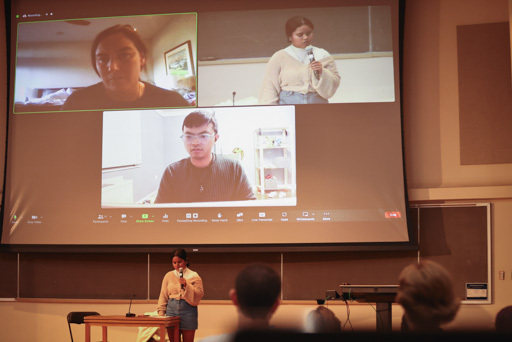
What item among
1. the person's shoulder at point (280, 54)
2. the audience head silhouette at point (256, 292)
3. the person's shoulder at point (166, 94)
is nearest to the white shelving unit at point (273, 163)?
the person's shoulder at point (280, 54)

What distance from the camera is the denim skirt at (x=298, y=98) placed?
6.20 meters

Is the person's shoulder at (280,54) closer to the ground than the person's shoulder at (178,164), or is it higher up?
higher up

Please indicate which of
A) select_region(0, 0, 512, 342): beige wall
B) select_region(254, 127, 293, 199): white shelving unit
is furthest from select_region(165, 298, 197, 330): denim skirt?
select_region(254, 127, 293, 199): white shelving unit

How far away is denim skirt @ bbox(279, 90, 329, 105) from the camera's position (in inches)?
244

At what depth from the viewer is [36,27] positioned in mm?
6617

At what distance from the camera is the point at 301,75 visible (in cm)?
623

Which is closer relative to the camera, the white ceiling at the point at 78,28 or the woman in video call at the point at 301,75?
the woman in video call at the point at 301,75

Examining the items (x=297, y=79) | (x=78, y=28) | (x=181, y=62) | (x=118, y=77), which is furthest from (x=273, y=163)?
(x=78, y=28)

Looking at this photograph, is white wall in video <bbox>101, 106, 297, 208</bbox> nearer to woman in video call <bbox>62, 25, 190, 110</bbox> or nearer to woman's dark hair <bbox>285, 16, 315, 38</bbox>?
woman in video call <bbox>62, 25, 190, 110</bbox>

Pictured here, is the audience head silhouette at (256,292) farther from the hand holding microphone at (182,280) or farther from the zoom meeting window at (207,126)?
the zoom meeting window at (207,126)

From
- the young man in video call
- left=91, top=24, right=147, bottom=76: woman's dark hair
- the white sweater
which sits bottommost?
the young man in video call

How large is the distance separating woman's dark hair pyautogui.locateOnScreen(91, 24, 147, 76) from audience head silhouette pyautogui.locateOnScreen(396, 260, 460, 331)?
519 centimetres

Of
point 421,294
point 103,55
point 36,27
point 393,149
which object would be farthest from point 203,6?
point 421,294

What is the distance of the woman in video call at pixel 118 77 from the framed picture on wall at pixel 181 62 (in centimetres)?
23
